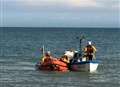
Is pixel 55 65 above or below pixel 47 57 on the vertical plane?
below

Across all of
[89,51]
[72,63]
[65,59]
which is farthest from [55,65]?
[89,51]

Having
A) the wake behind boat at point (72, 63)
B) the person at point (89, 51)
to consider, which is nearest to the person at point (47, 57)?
the wake behind boat at point (72, 63)

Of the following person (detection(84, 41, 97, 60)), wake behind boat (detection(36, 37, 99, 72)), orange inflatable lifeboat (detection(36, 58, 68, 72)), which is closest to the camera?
person (detection(84, 41, 97, 60))

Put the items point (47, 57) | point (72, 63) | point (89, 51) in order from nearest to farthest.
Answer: point (89, 51) < point (72, 63) < point (47, 57)

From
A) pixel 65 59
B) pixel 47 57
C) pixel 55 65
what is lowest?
pixel 55 65

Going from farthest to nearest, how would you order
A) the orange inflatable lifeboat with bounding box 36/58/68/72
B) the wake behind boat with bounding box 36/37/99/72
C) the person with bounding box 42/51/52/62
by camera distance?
the person with bounding box 42/51/52/62 < the orange inflatable lifeboat with bounding box 36/58/68/72 < the wake behind boat with bounding box 36/37/99/72

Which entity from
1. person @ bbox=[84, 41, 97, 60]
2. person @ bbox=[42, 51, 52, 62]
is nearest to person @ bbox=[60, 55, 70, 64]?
person @ bbox=[42, 51, 52, 62]

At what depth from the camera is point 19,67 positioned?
125 ft

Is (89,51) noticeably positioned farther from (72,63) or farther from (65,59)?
(65,59)

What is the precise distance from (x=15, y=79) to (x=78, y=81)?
3472mm

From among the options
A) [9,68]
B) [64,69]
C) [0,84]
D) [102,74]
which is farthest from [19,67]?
[0,84]

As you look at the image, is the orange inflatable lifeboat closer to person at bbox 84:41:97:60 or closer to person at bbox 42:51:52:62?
person at bbox 42:51:52:62

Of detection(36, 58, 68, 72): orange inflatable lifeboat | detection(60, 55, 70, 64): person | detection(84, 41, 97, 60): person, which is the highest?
detection(84, 41, 97, 60): person

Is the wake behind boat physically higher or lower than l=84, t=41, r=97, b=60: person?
lower
